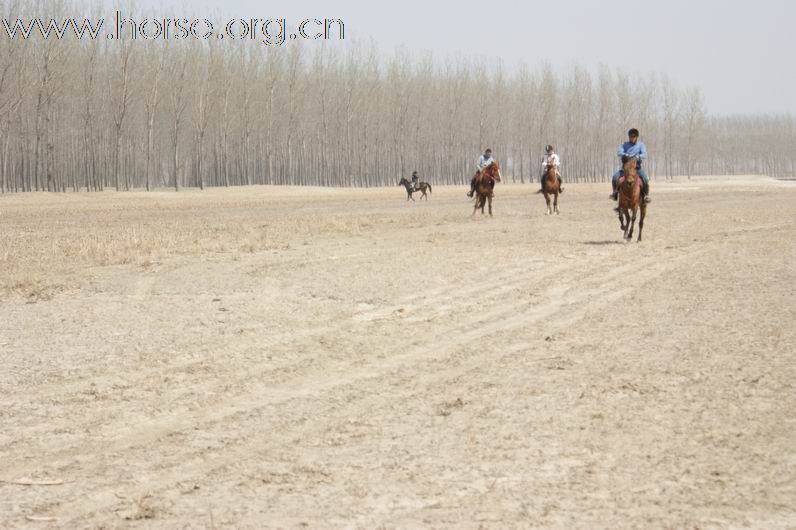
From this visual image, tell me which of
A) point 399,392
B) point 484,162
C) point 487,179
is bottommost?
point 399,392

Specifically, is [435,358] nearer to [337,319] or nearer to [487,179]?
[337,319]

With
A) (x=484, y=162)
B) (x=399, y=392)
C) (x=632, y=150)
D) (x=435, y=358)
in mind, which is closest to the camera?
(x=399, y=392)

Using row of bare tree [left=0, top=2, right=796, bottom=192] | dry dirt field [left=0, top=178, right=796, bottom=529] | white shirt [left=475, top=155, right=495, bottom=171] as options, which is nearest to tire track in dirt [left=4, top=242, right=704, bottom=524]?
dry dirt field [left=0, top=178, right=796, bottom=529]

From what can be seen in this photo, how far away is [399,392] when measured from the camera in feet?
23.9

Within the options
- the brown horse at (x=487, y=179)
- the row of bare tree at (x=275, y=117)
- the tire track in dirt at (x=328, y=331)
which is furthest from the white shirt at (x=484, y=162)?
the row of bare tree at (x=275, y=117)

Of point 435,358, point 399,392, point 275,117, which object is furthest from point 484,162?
point 275,117

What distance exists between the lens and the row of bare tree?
59.2m

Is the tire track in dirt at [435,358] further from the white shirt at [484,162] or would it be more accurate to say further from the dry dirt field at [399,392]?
the white shirt at [484,162]

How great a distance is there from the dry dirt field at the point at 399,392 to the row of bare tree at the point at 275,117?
1519 inches

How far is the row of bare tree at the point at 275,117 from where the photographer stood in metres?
59.2

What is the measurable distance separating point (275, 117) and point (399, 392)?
70346 millimetres

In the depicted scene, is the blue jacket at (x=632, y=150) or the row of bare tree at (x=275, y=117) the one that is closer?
the blue jacket at (x=632, y=150)

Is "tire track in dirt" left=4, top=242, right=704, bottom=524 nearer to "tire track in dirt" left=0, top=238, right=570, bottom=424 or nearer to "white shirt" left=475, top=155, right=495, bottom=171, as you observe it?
"tire track in dirt" left=0, top=238, right=570, bottom=424

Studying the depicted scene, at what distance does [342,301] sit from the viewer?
39.2 ft
